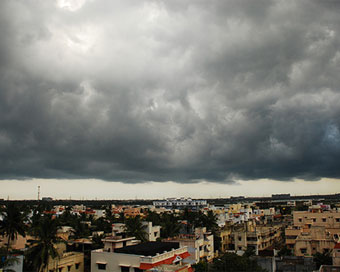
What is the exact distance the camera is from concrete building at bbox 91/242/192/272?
42906 millimetres

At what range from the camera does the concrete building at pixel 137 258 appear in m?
42.9

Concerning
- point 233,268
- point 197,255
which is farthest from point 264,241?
point 233,268

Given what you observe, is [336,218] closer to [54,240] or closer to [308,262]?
[308,262]

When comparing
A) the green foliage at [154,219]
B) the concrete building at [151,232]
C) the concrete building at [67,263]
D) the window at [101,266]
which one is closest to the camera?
the window at [101,266]

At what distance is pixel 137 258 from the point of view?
43.6 metres

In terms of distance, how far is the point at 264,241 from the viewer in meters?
80.3

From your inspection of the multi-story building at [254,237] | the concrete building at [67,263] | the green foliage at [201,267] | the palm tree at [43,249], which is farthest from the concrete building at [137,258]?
the multi-story building at [254,237]

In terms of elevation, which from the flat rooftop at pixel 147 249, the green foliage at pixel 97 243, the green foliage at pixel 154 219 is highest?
the flat rooftop at pixel 147 249

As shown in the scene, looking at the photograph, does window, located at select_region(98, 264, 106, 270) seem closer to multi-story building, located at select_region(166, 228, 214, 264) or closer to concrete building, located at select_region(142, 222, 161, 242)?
multi-story building, located at select_region(166, 228, 214, 264)

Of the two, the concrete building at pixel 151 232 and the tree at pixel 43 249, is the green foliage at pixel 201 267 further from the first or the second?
the concrete building at pixel 151 232

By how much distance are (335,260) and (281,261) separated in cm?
699

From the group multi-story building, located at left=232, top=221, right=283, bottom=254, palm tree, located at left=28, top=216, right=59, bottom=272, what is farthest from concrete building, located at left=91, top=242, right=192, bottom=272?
multi-story building, located at left=232, top=221, right=283, bottom=254

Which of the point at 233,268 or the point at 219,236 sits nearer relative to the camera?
the point at 233,268

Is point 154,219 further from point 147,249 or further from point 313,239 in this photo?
point 147,249
